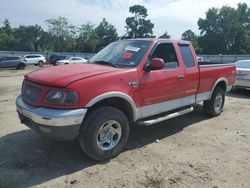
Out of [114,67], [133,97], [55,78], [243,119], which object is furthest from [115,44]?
[243,119]

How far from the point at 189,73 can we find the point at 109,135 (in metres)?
2.40

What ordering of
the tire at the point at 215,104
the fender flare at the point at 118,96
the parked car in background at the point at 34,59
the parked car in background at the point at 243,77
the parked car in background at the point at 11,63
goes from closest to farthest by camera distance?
the fender flare at the point at 118,96, the tire at the point at 215,104, the parked car in background at the point at 243,77, the parked car in background at the point at 11,63, the parked car in background at the point at 34,59

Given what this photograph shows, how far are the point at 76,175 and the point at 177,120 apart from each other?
3.64 m

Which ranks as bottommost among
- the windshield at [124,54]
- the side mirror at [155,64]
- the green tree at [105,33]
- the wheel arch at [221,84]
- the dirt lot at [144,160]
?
the dirt lot at [144,160]

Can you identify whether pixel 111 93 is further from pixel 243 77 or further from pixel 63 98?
pixel 243 77

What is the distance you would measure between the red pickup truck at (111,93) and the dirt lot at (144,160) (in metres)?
0.43

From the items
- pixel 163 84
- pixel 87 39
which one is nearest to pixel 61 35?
pixel 87 39

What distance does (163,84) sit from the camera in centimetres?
551

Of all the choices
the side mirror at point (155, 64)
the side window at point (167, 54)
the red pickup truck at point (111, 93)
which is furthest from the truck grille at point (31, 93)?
the side window at point (167, 54)

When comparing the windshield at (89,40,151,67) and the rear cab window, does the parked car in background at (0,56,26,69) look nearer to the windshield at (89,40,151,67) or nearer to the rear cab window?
the windshield at (89,40,151,67)

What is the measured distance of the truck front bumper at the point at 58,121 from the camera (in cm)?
414

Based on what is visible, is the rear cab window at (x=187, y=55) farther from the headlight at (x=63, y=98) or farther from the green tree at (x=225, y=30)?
the green tree at (x=225, y=30)

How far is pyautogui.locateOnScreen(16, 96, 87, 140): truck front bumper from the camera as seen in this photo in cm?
414

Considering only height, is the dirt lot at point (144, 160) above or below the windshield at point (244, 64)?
below
